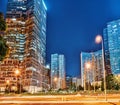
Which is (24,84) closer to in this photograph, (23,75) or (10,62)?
(23,75)

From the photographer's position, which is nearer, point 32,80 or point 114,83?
point 114,83

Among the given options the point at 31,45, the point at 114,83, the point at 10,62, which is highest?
the point at 31,45

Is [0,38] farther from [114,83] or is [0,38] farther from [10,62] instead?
[10,62]

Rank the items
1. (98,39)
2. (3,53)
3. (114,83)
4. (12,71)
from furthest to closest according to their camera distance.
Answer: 1. (12,71)
2. (114,83)
3. (98,39)
4. (3,53)

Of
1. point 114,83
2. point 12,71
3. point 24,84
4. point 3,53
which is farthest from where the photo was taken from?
point 12,71

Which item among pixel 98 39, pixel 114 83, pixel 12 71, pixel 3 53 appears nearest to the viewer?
pixel 3 53

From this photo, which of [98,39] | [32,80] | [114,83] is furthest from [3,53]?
[32,80]

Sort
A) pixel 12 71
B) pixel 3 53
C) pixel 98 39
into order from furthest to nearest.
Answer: pixel 12 71 < pixel 98 39 < pixel 3 53

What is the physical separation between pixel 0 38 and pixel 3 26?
1.01 meters

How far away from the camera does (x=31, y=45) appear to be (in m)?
196

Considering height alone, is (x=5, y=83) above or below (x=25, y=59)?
below

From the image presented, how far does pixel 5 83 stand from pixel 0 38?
18151cm

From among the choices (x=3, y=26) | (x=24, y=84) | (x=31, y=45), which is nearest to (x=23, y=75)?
(x=24, y=84)

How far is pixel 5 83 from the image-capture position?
192 m
